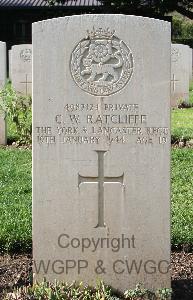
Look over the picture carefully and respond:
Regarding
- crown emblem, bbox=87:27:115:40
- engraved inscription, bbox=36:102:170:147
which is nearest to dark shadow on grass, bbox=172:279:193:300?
engraved inscription, bbox=36:102:170:147

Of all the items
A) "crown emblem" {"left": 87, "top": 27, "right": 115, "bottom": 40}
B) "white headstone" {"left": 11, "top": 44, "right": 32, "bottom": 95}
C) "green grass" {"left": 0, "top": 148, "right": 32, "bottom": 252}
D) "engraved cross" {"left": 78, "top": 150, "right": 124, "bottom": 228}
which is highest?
"white headstone" {"left": 11, "top": 44, "right": 32, "bottom": 95}

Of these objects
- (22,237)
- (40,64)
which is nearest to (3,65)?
(22,237)

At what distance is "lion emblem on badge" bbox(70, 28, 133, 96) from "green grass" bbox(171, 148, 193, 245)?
1770mm

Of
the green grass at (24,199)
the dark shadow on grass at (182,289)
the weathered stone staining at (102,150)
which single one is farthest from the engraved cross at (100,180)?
the green grass at (24,199)

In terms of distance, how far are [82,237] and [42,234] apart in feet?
0.87

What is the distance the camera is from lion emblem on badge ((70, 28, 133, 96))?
14.3 ft

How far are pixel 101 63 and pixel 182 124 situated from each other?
8.25 meters

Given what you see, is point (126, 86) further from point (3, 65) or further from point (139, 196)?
point (3, 65)

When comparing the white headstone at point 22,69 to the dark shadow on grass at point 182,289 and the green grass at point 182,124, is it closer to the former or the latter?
the green grass at point 182,124

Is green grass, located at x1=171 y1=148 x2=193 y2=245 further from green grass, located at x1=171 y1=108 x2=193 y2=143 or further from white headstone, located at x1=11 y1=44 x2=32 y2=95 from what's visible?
white headstone, located at x1=11 y1=44 x2=32 y2=95

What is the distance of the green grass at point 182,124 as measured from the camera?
10751 mm

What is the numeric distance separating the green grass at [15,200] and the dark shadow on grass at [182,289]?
4.39 ft

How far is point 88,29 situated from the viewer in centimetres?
434

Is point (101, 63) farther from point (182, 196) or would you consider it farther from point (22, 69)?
point (22, 69)
